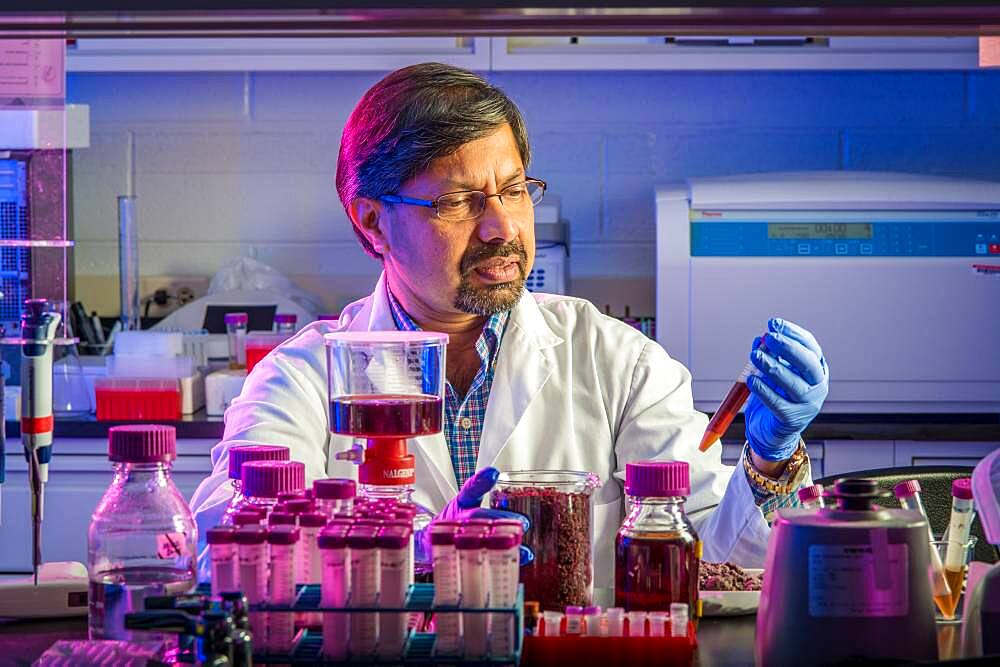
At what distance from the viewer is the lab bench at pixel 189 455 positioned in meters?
2.91

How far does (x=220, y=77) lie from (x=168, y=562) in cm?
266

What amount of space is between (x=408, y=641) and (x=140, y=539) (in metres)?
0.30

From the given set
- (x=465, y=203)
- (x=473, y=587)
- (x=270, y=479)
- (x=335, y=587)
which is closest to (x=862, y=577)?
(x=473, y=587)

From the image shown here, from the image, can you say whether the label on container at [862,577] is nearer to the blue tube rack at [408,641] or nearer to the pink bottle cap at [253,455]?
the blue tube rack at [408,641]

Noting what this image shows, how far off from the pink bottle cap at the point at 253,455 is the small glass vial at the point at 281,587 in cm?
21

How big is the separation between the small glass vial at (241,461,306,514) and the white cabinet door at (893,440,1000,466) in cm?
206

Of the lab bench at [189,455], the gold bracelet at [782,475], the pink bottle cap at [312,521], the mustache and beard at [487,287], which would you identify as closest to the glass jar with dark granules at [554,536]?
the pink bottle cap at [312,521]

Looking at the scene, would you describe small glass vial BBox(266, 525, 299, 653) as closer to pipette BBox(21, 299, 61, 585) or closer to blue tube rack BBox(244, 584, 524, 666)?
blue tube rack BBox(244, 584, 524, 666)

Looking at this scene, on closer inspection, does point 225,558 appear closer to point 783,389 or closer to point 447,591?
point 447,591

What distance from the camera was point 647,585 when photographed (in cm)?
119

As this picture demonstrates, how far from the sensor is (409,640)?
1.02 meters

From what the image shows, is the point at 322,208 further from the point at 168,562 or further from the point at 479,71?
the point at 168,562

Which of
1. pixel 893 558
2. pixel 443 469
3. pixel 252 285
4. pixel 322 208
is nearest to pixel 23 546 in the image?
pixel 252 285

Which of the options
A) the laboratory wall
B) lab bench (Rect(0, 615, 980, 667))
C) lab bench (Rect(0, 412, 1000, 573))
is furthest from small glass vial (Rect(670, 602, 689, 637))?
the laboratory wall
